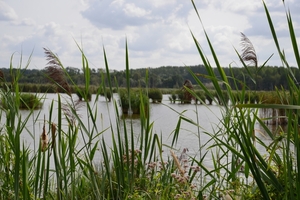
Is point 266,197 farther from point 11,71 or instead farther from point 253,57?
point 11,71

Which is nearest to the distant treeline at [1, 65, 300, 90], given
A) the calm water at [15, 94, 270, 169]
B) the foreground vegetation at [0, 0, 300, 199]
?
the foreground vegetation at [0, 0, 300, 199]

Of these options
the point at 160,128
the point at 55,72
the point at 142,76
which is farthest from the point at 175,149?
the point at 142,76

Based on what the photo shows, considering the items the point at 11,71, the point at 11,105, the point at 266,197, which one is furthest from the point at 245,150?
the point at 11,71

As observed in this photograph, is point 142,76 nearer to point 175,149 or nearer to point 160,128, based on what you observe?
point 160,128

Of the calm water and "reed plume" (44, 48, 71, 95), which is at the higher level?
"reed plume" (44, 48, 71, 95)

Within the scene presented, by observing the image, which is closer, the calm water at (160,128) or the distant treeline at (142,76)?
the distant treeline at (142,76)

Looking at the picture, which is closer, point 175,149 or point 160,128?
point 175,149

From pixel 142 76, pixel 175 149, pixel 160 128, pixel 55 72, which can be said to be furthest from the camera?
pixel 142 76

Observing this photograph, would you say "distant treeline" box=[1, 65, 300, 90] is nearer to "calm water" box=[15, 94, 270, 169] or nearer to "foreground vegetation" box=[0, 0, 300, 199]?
"foreground vegetation" box=[0, 0, 300, 199]

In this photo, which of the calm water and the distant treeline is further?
the calm water

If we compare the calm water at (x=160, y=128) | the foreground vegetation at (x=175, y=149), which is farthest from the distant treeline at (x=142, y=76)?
the calm water at (x=160, y=128)

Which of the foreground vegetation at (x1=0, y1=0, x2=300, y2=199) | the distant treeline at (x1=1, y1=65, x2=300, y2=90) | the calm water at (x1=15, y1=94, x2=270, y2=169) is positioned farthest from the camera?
the calm water at (x1=15, y1=94, x2=270, y2=169)

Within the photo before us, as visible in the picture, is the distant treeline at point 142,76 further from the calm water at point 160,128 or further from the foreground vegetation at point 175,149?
the calm water at point 160,128

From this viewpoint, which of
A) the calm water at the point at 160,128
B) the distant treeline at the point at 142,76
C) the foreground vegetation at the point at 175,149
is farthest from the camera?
the calm water at the point at 160,128
